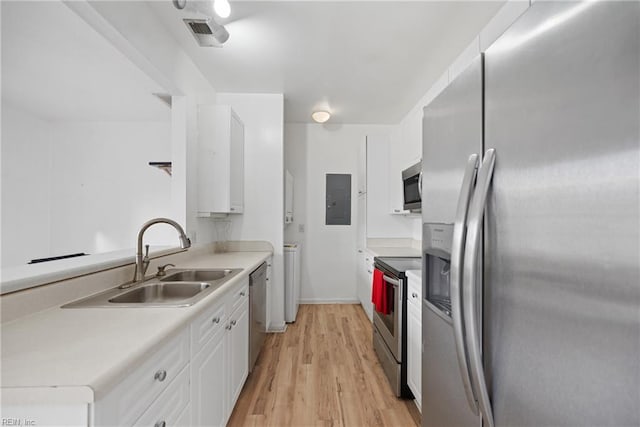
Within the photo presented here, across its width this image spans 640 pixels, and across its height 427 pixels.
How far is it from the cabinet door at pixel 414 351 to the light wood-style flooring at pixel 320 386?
21cm

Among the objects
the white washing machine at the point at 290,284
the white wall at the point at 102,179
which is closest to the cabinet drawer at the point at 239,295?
the white washing machine at the point at 290,284

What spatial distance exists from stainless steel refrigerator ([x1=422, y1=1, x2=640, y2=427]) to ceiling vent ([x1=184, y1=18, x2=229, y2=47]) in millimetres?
1761

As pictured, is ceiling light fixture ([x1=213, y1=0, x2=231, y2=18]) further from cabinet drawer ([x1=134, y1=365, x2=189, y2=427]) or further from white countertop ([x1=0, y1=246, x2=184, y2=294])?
cabinet drawer ([x1=134, y1=365, x2=189, y2=427])

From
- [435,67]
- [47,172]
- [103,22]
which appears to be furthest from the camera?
[47,172]

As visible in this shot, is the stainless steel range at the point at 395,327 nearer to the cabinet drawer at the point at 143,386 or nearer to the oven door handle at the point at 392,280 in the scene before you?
the oven door handle at the point at 392,280

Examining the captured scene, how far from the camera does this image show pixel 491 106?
79cm

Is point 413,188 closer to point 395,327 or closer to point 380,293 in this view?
point 380,293

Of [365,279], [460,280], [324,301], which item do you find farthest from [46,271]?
[324,301]

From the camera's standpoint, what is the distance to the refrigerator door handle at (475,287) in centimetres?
74

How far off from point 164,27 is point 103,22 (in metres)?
0.68

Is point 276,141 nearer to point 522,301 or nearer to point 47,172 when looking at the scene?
point 522,301

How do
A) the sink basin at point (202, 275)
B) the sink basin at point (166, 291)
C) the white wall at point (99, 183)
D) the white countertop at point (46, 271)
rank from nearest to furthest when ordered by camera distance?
the white countertop at point (46, 271), the sink basin at point (166, 291), the sink basin at point (202, 275), the white wall at point (99, 183)

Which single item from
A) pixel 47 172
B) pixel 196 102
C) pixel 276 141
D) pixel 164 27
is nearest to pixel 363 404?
pixel 276 141

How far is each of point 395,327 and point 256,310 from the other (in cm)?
110
